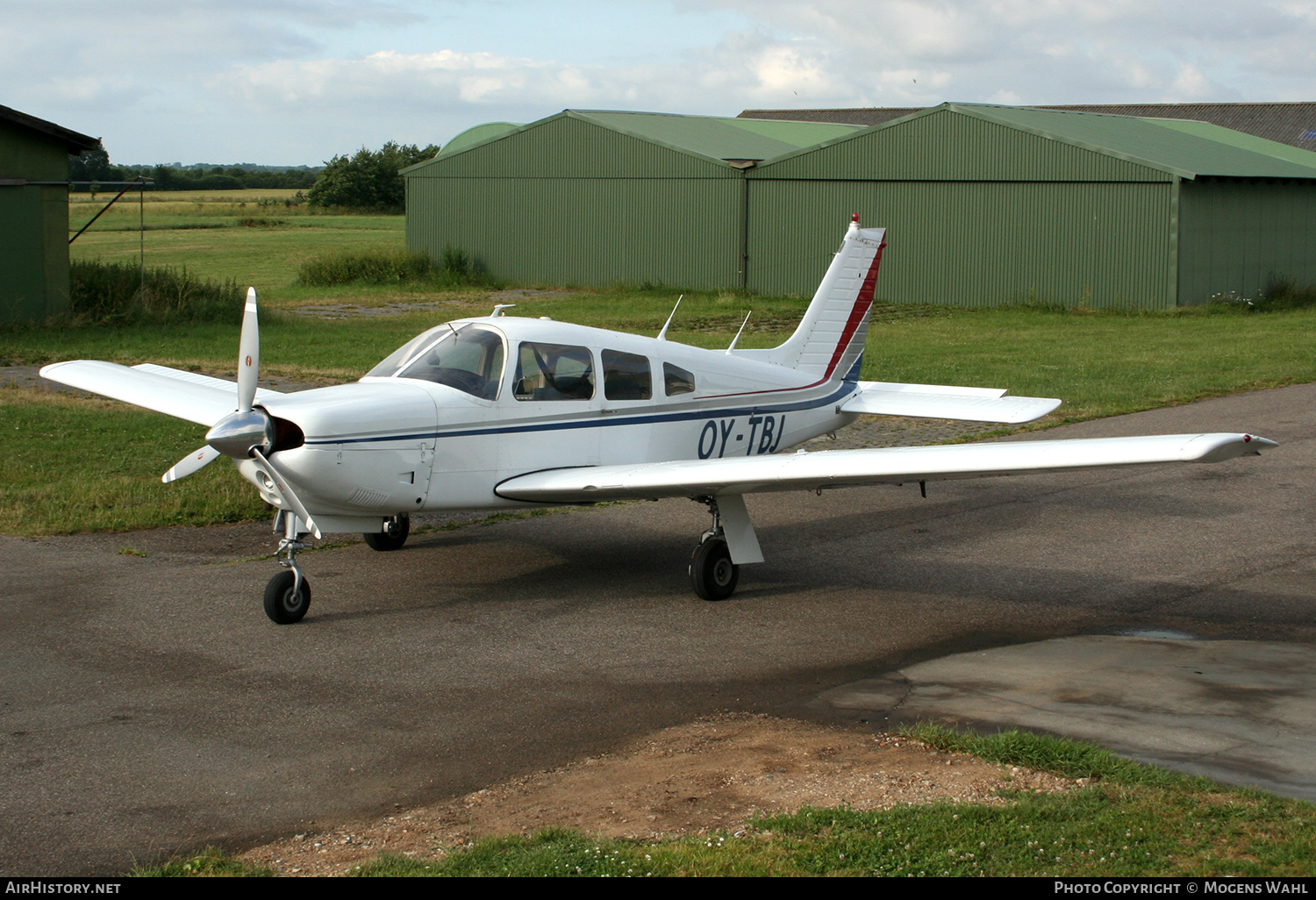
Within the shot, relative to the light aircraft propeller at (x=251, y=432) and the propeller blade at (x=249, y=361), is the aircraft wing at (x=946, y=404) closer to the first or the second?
the light aircraft propeller at (x=251, y=432)

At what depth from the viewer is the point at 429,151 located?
105 m

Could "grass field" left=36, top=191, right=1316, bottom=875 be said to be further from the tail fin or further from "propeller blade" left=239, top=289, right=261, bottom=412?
the tail fin

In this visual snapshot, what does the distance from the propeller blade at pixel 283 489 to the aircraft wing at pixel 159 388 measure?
1947 mm

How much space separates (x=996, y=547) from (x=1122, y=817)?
18.4 ft

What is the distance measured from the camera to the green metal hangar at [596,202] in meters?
37.8

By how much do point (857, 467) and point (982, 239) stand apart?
2690cm

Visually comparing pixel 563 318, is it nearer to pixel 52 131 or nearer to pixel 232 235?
pixel 52 131

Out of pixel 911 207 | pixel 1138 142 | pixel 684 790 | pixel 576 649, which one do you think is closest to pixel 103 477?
pixel 576 649

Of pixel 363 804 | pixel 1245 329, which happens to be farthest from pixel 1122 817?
pixel 1245 329

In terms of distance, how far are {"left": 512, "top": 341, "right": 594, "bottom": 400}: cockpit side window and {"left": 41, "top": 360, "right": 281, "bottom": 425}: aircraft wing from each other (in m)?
2.16

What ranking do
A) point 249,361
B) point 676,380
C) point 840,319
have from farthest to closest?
point 840,319 < point 676,380 < point 249,361

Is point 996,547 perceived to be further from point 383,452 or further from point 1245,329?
point 1245,329

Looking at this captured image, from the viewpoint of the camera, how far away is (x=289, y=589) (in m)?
8.20
